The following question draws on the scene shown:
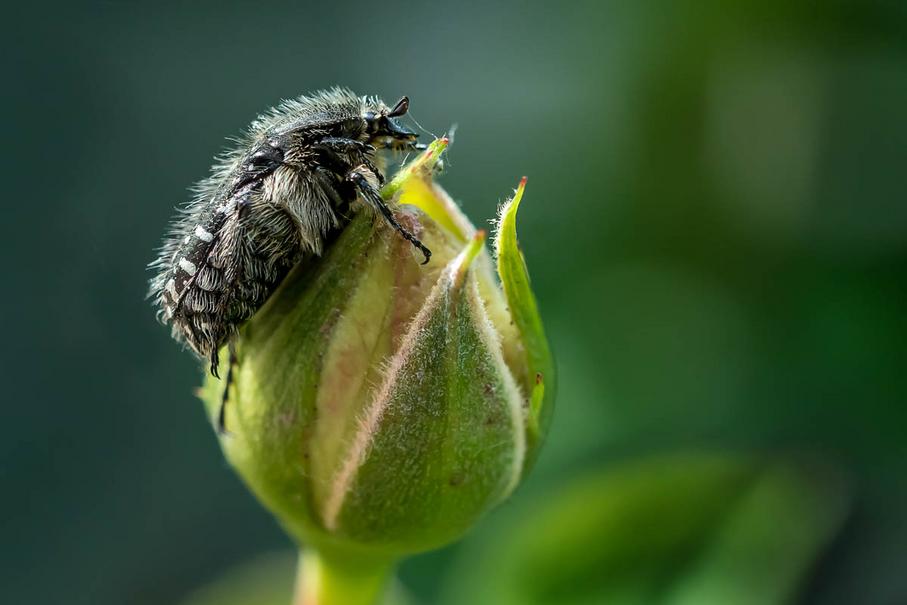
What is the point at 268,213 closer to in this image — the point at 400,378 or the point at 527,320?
the point at 400,378

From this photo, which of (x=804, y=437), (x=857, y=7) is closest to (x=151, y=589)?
(x=804, y=437)

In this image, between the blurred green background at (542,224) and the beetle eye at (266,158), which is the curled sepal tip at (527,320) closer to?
the beetle eye at (266,158)

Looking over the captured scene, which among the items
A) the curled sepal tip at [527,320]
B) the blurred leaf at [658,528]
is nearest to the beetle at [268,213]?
the curled sepal tip at [527,320]

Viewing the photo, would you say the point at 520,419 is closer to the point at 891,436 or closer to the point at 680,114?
the point at 891,436

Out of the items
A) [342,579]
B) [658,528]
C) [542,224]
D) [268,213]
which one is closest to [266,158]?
[268,213]

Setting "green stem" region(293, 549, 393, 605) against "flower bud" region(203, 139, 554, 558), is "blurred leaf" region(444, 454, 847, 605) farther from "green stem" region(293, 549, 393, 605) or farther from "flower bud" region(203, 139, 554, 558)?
"flower bud" region(203, 139, 554, 558)

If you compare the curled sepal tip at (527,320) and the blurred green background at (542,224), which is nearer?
the curled sepal tip at (527,320)

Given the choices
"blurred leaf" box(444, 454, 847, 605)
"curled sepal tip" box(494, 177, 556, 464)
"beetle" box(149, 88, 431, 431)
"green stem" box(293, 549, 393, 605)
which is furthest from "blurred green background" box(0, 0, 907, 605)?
"beetle" box(149, 88, 431, 431)

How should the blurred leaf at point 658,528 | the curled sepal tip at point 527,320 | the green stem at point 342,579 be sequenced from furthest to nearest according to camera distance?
the blurred leaf at point 658,528
the green stem at point 342,579
the curled sepal tip at point 527,320
